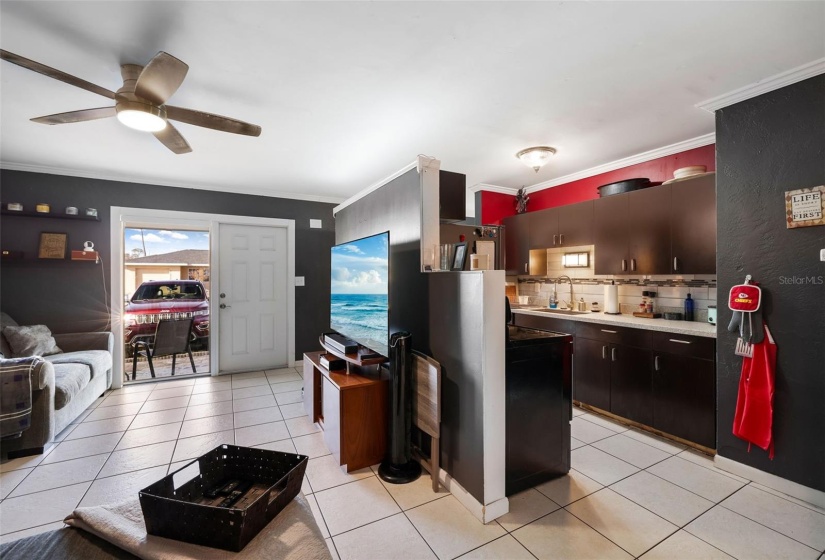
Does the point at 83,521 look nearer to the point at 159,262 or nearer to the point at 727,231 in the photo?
the point at 727,231

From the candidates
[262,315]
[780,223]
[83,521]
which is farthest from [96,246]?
[780,223]

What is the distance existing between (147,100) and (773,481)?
428cm

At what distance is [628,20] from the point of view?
173 cm

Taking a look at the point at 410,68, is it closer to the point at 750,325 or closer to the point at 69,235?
the point at 750,325

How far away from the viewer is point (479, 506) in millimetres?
1937

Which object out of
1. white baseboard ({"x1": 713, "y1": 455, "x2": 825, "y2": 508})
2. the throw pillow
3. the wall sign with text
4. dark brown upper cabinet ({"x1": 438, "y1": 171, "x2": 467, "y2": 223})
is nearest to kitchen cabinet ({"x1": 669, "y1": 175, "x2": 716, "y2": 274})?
the wall sign with text

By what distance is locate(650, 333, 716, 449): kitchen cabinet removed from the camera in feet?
8.39

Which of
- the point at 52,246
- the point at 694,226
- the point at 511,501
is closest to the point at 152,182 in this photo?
the point at 52,246

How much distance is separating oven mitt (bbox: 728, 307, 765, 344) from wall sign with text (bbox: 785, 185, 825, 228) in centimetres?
54

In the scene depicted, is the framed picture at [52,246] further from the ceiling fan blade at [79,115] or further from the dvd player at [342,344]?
the dvd player at [342,344]

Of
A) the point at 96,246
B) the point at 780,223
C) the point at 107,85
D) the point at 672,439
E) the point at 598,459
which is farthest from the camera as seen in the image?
the point at 96,246

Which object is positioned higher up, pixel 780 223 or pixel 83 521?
pixel 780 223

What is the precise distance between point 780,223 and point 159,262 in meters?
9.39

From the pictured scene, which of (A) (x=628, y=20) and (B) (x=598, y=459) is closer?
(A) (x=628, y=20)
